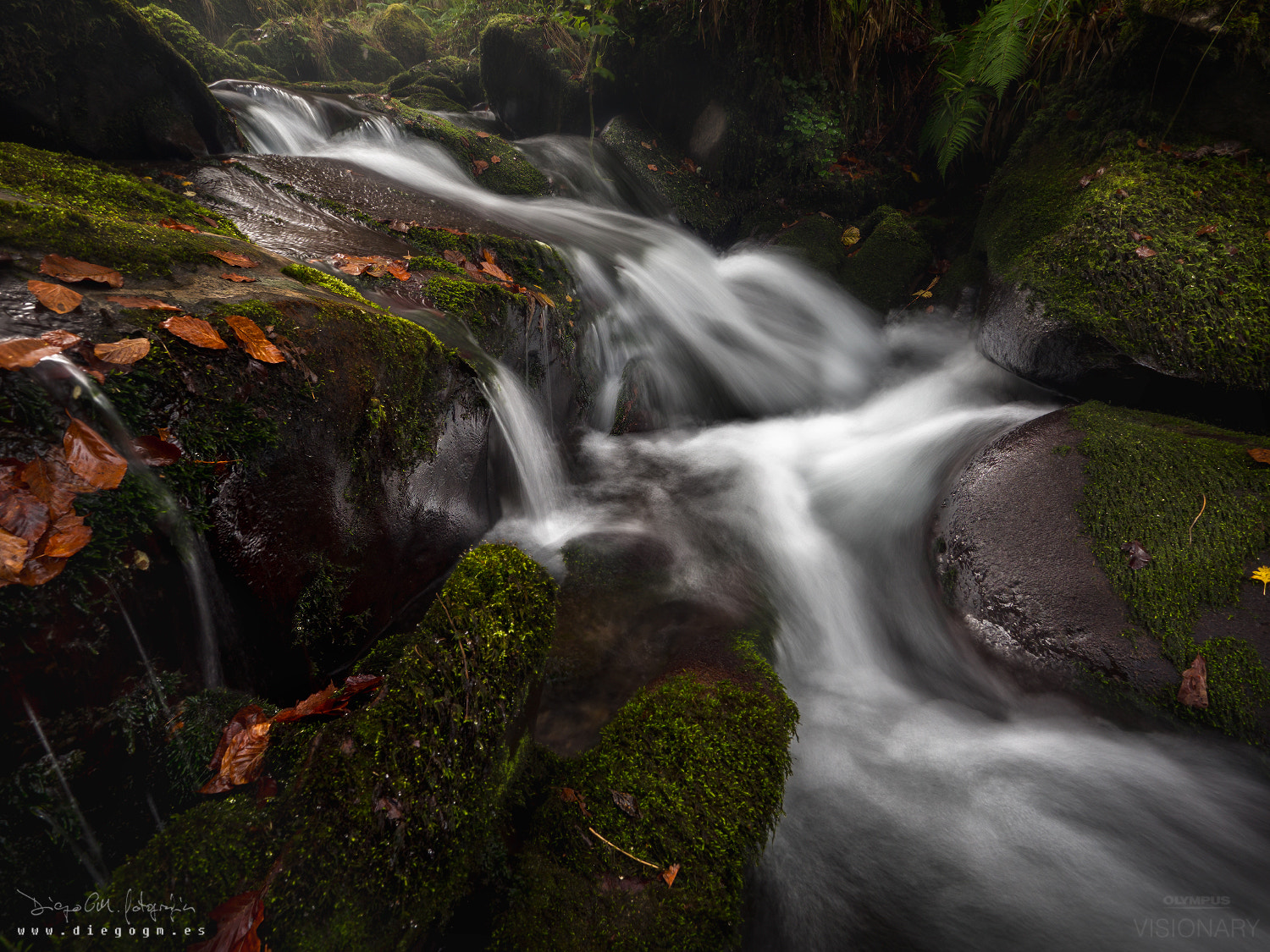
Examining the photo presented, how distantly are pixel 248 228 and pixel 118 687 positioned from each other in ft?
10.7

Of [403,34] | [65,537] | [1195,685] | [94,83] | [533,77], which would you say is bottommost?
[1195,685]

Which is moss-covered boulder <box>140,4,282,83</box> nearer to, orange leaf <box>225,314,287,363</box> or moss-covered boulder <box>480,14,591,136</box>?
moss-covered boulder <box>480,14,591,136</box>

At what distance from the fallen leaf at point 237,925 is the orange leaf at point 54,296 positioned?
1774mm

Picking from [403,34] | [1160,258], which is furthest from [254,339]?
[403,34]

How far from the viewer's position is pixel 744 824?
6.18 ft

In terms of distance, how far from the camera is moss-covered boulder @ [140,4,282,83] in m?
8.50

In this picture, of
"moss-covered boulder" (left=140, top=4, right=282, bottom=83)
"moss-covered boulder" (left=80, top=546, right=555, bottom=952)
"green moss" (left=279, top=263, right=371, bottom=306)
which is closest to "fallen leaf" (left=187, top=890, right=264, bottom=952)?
"moss-covered boulder" (left=80, top=546, right=555, bottom=952)

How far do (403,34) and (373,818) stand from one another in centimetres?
1688

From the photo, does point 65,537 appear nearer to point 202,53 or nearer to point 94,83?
point 94,83

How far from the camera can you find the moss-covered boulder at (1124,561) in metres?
2.74

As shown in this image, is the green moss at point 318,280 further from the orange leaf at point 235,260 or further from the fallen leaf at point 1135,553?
the fallen leaf at point 1135,553

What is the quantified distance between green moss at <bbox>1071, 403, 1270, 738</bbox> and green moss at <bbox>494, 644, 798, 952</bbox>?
219 centimetres

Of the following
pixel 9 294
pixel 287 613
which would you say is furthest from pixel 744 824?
pixel 9 294

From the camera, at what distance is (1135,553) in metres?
3.03
